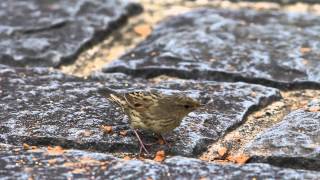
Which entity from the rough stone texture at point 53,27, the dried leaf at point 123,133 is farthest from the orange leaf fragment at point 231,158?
the rough stone texture at point 53,27

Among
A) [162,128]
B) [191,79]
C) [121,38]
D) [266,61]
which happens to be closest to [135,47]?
[121,38]

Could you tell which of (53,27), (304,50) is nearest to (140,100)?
(304,50)

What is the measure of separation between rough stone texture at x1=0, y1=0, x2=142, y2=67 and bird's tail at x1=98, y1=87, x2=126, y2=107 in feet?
1.71

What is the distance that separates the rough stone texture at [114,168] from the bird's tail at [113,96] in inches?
19.7

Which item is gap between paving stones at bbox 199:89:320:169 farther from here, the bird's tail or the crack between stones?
the bird's tail

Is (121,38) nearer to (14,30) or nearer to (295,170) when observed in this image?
(14,30)

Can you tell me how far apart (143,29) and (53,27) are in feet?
1.70

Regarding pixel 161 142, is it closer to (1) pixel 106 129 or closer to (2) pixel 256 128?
(1) pixel 106 129

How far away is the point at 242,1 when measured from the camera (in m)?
4.39

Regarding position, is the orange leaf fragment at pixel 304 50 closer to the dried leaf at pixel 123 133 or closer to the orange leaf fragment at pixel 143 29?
the orange leaf fragment at pixel 143 29

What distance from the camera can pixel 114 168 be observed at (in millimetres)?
2393

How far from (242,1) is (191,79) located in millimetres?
1159

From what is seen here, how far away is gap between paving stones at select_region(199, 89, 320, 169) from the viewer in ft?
8.58

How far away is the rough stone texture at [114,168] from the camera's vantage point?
2344 mm
